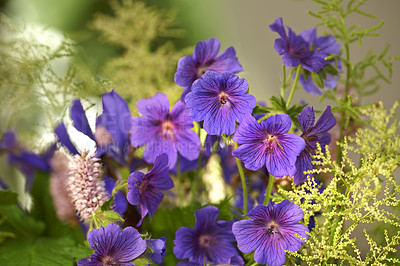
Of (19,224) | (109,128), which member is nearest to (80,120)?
(109,128)

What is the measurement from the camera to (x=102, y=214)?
11.2 inches

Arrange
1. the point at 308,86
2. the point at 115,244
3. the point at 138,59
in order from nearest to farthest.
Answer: the point at 115,244 → the point at 308,86 → the point at 138,59

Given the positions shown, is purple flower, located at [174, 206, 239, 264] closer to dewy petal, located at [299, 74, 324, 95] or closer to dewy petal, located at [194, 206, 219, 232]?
dewy petal, located at [194, 206, 219, 232]

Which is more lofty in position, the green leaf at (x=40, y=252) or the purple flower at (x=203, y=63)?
the purple flower at (x=203, y=63)

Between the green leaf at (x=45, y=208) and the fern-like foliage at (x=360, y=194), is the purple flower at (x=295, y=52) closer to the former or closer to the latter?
the fern-like foliage at (x=360, y=194)

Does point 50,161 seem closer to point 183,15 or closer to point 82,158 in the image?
point 82,158

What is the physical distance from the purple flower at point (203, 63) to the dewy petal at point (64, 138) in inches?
4.4

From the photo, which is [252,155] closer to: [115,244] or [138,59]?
[115,244]

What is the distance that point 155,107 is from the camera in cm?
36

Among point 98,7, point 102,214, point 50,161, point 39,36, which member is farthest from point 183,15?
point 102,214

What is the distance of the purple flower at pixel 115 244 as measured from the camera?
0.28 m

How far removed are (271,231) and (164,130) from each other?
13 cm

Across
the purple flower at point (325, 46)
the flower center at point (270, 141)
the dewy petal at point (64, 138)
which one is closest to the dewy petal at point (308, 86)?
the purple flower at point (325, 46)

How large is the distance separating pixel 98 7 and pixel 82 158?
1.14 metres
